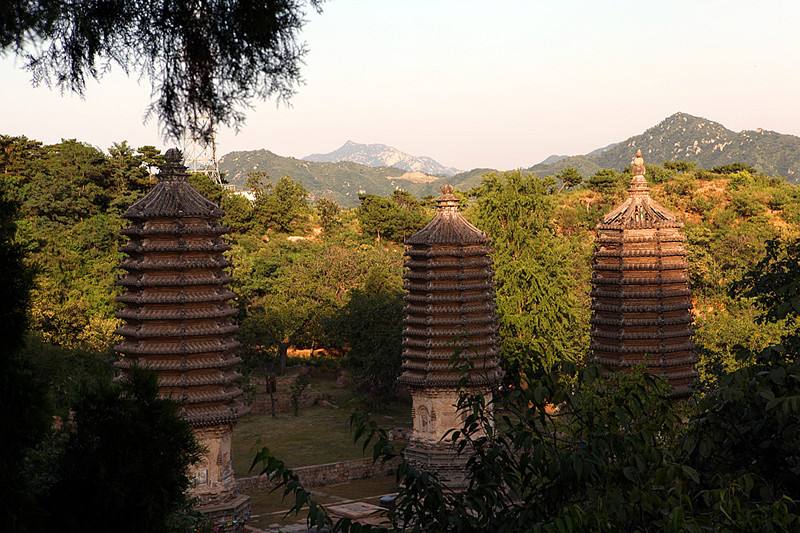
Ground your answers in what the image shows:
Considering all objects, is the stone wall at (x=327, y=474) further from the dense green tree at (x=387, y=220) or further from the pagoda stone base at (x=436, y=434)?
the dense green tree at (x=387, y=220)

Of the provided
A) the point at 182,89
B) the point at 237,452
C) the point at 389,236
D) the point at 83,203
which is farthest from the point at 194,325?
the point at 389,236

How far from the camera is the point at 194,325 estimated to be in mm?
27391

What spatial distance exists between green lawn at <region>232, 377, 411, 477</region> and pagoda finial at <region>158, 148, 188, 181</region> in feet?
48.2

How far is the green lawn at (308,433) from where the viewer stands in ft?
137

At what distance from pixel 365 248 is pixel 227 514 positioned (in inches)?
1721

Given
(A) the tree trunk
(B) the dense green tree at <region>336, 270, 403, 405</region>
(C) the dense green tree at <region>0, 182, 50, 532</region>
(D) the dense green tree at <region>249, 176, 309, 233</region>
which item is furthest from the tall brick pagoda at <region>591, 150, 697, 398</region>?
(D) the dense green tree at <region>249, 176, 309, 233</region>

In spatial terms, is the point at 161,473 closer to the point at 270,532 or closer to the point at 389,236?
the point at 270,532

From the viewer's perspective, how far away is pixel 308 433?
45.9m

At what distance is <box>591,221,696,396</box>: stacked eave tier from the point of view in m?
28.3

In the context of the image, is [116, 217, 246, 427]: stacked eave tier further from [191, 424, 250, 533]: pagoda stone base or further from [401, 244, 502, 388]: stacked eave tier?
[401, 244, 502, 388]: stacked eave tier

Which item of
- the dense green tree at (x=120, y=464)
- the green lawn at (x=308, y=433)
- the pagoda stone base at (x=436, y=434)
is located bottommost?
the green lawn at (x=308, y=433)

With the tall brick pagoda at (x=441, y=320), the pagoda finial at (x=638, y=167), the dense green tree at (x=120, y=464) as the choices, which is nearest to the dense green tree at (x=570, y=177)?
the tall brick pagoda at (x=441, y=320)

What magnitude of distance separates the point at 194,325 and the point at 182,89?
20.0 metres

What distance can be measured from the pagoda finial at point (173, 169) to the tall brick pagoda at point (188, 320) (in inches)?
1.1
